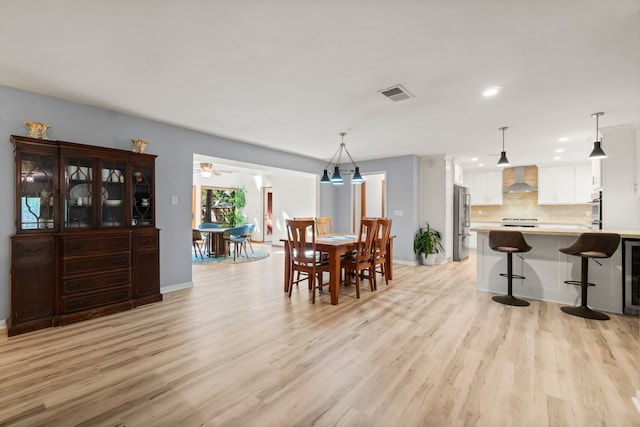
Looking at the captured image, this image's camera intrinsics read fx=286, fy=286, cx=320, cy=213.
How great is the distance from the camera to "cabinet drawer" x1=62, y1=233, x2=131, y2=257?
10.1 ft

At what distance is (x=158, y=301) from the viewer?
3869 millimetres

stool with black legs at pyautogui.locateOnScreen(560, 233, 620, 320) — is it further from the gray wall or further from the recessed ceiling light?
the gray wall

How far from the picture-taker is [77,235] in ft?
10.3

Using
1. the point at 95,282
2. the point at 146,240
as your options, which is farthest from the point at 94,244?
the point at 146,240

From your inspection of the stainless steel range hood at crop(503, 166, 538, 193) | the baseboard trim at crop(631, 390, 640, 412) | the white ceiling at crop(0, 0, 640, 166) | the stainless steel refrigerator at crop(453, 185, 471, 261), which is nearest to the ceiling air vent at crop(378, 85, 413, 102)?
the white ceiling at crop(0, 0, 640, 166)

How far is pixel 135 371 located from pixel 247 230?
17.1 feet

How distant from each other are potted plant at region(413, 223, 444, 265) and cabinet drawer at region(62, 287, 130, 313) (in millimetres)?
5455

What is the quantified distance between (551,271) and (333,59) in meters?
3.93

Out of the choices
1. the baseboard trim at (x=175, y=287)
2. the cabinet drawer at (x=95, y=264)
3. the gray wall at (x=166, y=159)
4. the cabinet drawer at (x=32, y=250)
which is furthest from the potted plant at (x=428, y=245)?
the cabinet drawer at (x=32, y=250)

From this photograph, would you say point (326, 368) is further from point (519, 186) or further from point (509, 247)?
point (519, 186)

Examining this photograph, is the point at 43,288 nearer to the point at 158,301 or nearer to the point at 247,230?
the point at 158,301

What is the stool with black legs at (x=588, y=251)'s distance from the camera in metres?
3.15

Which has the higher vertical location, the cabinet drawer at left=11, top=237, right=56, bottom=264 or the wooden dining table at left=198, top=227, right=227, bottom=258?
the cabinet drawer at left=11, top=237, right=56, bottom=264

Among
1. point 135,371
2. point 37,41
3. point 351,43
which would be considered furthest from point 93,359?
point 351,43
